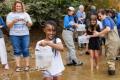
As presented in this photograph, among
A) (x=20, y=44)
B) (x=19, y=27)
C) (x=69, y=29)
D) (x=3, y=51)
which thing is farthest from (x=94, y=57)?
(x=3, y=51)

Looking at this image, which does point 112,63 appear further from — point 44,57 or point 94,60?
point 44,57

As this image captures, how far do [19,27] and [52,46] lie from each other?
11.4 feet

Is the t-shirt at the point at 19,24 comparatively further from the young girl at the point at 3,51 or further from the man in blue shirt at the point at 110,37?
the man in blue shirt at the point at 110,37

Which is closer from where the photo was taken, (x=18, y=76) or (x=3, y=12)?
(x=18, y=76)

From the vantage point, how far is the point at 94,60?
10141mm

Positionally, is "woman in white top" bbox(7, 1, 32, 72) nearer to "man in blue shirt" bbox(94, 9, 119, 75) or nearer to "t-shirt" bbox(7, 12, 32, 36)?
"t-shirt" bbox(7, 12, 32, 36)

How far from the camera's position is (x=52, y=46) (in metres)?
6.04

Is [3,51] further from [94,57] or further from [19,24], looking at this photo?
[94,57]

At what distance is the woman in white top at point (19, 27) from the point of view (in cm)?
926

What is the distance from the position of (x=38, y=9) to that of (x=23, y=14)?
3.93 metres

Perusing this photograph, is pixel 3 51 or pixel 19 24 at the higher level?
pixel 19 24

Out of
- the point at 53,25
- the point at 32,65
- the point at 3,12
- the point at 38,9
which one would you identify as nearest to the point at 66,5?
the point at 38,9

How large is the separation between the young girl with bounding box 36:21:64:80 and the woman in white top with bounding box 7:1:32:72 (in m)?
3.17

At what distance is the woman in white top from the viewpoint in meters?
9.26
